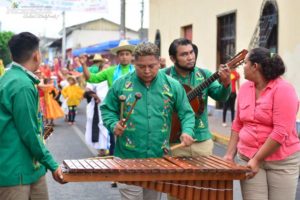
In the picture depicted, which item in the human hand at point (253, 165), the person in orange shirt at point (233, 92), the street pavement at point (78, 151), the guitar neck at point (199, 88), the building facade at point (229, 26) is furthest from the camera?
the person in orange shirt at point (233, 92)

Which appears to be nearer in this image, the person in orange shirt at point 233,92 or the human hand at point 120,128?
the human hand at point 120,128

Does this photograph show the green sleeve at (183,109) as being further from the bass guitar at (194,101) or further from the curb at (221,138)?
the curb at (221,138)

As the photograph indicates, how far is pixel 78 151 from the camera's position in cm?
1123

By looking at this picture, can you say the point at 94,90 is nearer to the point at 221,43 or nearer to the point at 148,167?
the point at 148,167

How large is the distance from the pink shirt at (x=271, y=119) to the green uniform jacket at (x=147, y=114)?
1.44ft

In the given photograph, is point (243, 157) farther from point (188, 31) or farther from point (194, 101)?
point (188, 31)

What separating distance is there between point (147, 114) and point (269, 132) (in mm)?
940

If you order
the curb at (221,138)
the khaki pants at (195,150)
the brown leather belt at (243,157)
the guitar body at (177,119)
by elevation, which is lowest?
the curb at (221,138)

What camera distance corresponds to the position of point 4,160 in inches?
149

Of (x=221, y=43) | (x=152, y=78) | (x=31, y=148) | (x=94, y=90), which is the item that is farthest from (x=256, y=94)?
(x=221, y=43)

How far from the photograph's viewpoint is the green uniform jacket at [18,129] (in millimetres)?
3746

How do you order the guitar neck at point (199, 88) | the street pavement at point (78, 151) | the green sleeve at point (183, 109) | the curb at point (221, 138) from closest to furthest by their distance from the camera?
1. the green sleeve at point (183, 109)
2. the guitar neck at point (199, 88)
3. the street pavement at point (78, 151)
4. the curb at point (221, 138)

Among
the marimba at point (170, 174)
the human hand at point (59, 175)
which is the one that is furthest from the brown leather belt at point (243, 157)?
the human hand at point (59, 175)

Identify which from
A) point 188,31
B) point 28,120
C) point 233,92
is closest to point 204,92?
point 28,120
